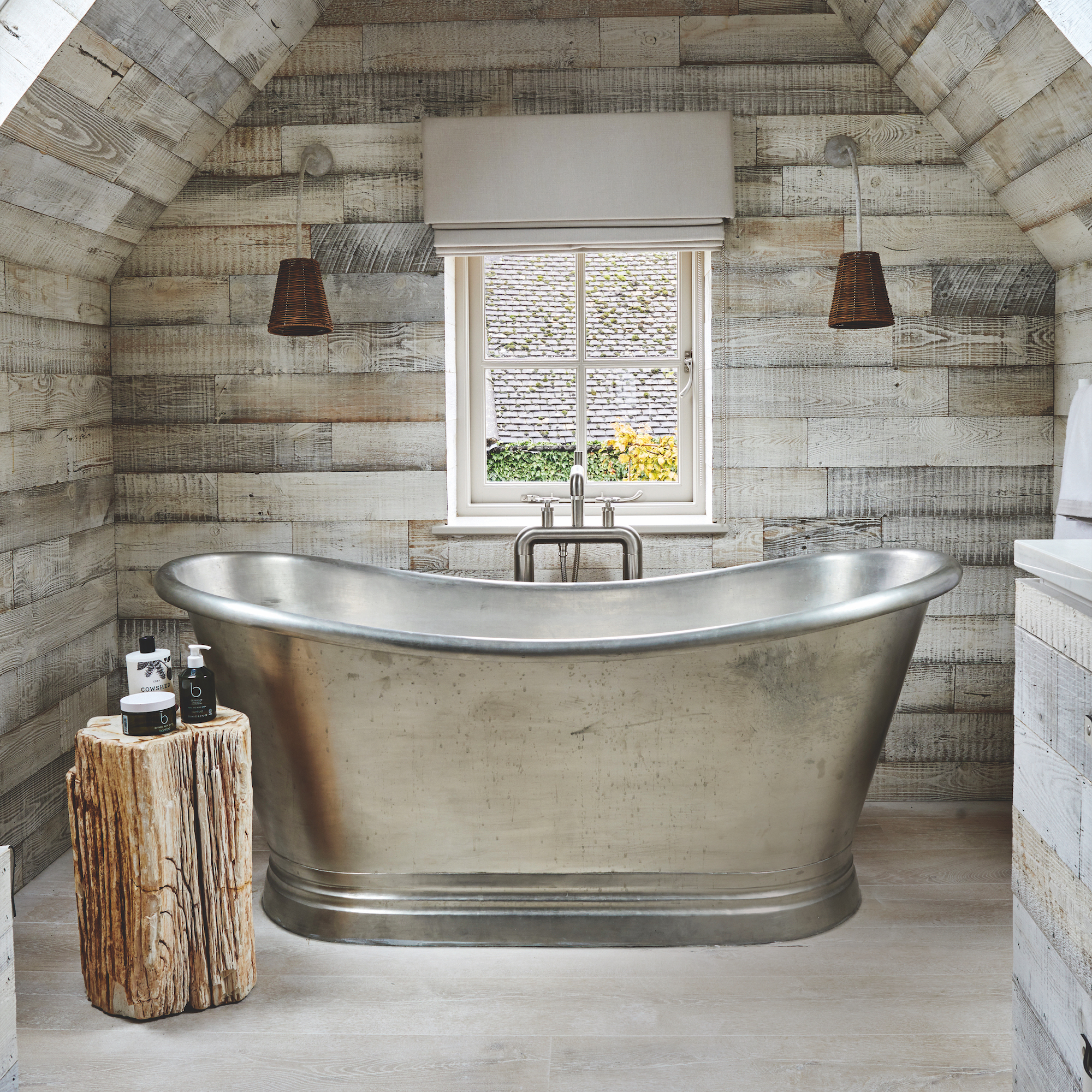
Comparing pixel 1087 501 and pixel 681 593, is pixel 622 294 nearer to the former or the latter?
pixel 681 593

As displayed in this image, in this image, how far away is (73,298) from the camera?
9.73 ft

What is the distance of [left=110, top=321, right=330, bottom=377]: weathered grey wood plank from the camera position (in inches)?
126

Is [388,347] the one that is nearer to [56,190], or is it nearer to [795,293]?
[56,190]

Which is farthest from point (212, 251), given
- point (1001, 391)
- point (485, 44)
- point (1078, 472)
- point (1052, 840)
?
point (1052, 840)

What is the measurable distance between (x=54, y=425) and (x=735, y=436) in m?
1.91

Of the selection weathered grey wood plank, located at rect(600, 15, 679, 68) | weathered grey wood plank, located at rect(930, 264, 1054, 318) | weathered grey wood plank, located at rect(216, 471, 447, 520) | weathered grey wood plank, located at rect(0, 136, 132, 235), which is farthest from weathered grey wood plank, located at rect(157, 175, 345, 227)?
weathered grey wood plank, located at rect(930, 264, 1054, 318)

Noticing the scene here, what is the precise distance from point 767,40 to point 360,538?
6.16ft

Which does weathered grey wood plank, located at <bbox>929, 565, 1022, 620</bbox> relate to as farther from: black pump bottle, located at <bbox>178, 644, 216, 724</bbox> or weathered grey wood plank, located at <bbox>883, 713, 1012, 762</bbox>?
black pump bottle, located at <bbox>178, 644, 216, 724</bbox>

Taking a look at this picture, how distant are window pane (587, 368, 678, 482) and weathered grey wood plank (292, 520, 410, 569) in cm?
69

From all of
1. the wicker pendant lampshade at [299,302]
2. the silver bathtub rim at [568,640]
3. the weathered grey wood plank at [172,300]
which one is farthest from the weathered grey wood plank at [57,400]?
the silver bathtub rim at [568,640]

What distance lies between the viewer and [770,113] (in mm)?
3066

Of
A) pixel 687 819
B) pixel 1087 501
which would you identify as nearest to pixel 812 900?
pixel 687 819

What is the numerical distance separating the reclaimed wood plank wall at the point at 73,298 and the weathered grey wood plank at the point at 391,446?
582 mm

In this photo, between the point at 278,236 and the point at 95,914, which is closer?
the point at 95,914
